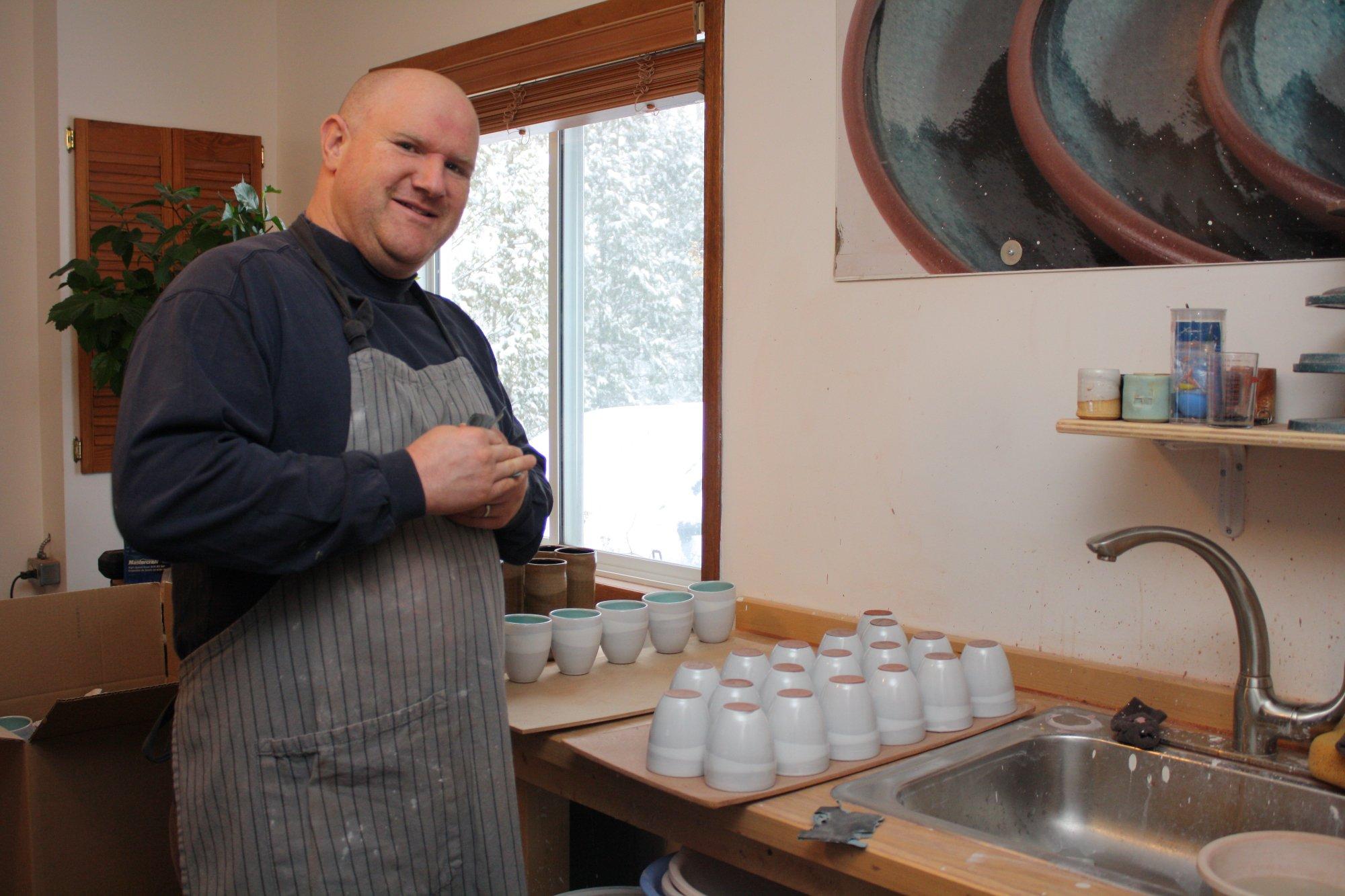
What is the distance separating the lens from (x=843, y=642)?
1.75 m

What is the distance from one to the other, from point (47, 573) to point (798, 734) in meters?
2.99

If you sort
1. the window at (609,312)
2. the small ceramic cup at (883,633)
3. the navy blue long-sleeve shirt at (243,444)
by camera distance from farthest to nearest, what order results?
the window at (609,312), the small ceramic cup at (883,633), the navy blue long-sleeve shirt at (243,444)

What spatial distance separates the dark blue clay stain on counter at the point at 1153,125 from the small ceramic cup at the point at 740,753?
956mm

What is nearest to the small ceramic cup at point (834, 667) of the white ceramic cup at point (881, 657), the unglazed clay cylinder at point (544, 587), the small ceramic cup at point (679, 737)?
the white ceramic cup at point (881, 657)

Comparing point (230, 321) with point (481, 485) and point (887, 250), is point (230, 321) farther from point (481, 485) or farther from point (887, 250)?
point (887, 250)

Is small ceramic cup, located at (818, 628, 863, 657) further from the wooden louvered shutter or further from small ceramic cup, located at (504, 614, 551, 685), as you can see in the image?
the wooden louvered shutter

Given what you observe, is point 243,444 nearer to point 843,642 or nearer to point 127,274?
point 843,642

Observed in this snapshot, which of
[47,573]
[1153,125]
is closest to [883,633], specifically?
[1153,125]

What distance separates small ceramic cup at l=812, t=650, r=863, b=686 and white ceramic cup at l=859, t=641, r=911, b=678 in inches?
0.7

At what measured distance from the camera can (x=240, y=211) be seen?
10.4 ft

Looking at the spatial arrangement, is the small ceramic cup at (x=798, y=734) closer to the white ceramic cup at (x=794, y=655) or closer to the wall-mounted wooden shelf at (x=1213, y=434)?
the white ceramic cup at (x=794, y=655)

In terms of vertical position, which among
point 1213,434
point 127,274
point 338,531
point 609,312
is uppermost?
point 127,274

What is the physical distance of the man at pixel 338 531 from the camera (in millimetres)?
1185

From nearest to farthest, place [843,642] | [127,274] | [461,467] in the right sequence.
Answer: [461,467], [843,642], [127,274]
